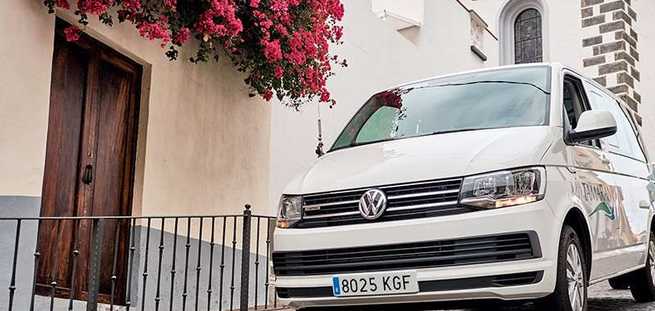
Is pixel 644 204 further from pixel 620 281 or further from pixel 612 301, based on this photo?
pixel 612 301

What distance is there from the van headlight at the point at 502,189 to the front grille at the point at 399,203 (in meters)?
0.06

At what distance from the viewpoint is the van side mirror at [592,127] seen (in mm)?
4105

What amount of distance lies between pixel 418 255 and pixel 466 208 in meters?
0.35

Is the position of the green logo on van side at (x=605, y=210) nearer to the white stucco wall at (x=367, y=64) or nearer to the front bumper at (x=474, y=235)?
the front bumper at (x=474, y=235)

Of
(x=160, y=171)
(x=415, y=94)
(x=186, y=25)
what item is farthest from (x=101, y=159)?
(x=415, y=94)

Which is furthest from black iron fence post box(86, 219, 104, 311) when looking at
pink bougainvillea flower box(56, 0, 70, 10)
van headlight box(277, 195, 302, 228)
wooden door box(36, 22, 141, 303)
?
pink bougainvillea flower box(56, 0, 70, 10)

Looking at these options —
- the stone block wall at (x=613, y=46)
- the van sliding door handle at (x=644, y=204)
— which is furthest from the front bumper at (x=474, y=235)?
the stone block wall at (x=613, y=46)

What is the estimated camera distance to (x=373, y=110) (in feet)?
17.0

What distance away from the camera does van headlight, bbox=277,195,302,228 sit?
4023 mm

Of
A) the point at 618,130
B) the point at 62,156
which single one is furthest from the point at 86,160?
the point at 618,130

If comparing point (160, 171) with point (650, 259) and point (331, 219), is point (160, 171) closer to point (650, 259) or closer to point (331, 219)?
point (331, 219)

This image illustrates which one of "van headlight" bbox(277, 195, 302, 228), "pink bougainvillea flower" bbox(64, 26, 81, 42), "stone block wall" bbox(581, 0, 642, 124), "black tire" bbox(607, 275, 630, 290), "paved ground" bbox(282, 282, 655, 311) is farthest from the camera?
"stone block wall" bbox(581, 0, 642, 124)

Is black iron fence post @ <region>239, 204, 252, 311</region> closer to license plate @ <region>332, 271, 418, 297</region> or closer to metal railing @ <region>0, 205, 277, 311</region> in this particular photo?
metal railing @ <region>0, 205, 277, 311</region>

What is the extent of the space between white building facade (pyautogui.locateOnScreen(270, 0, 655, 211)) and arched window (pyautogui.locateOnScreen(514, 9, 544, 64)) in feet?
0.08
